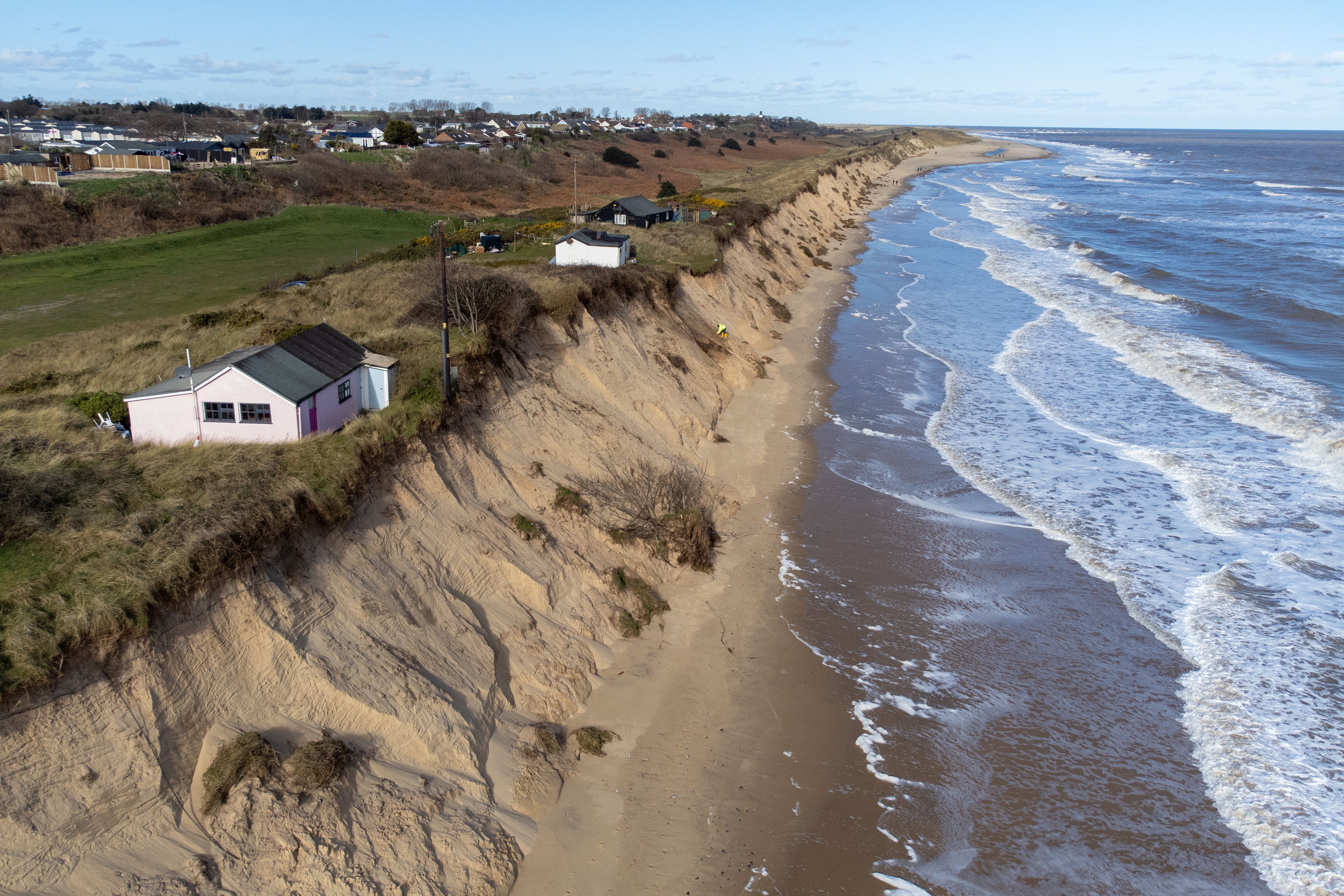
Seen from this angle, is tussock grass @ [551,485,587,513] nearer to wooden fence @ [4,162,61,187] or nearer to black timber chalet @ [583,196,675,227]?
black timber chalet @ [583,196,675,227]

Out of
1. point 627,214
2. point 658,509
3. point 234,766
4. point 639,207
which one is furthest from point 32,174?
point 234,766

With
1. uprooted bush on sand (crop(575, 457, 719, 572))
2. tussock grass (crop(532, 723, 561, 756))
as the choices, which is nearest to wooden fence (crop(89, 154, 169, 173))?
uprooted bush on sand (crop(575, 457, 719, 572))

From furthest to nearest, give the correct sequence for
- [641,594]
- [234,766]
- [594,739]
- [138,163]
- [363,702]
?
[138,163] → [641,594] → [594,739] → [363,702] → [234,766]

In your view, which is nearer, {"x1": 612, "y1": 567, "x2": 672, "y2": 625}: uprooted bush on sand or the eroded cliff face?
the eroded cliff face

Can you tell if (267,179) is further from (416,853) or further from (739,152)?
(739,152)

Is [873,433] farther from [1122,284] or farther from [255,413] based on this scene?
[1122,284]

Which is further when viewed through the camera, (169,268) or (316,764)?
(169,268)

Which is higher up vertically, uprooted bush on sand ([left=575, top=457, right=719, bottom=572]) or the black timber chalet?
the black timber chalet

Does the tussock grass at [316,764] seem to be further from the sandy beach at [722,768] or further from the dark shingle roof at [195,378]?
the dark shingle roof at [195,378]
